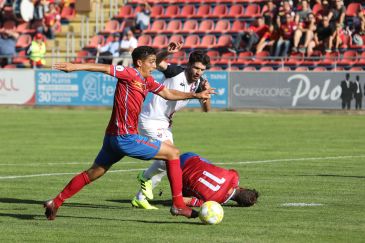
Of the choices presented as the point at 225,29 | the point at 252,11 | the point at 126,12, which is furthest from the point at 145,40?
the point at 252,11

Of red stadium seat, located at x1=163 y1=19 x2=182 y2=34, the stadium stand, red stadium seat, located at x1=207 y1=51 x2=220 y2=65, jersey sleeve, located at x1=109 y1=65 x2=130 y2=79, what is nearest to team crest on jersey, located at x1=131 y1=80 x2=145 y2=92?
jersey sleeve, located at x1=109 y1=65 x2=130 y2=79

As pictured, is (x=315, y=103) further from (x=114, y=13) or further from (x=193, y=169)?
(x=193, y=169)

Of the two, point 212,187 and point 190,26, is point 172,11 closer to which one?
point 190,26

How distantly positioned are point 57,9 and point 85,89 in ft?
30.1

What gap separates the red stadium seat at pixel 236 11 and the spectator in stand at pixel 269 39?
3147 millimetres

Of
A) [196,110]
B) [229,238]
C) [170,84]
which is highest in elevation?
[170,84]

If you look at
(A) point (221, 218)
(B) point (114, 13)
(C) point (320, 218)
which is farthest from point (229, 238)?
(B) point (114, 13)

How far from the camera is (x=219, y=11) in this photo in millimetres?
42844

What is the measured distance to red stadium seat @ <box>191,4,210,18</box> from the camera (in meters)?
43.2

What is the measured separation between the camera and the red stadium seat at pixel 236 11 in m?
41.8

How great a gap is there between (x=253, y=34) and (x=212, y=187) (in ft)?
86.3

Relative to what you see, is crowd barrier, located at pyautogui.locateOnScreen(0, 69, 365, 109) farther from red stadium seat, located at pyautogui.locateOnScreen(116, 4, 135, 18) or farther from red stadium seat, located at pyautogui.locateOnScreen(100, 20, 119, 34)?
red stadium seat, located at pyautogui.locateOnScreen(116, 4, 135, 18)

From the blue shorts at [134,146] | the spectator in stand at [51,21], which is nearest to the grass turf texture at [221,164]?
the blue shorts at [134,146]

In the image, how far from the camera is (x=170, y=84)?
13688 mm
